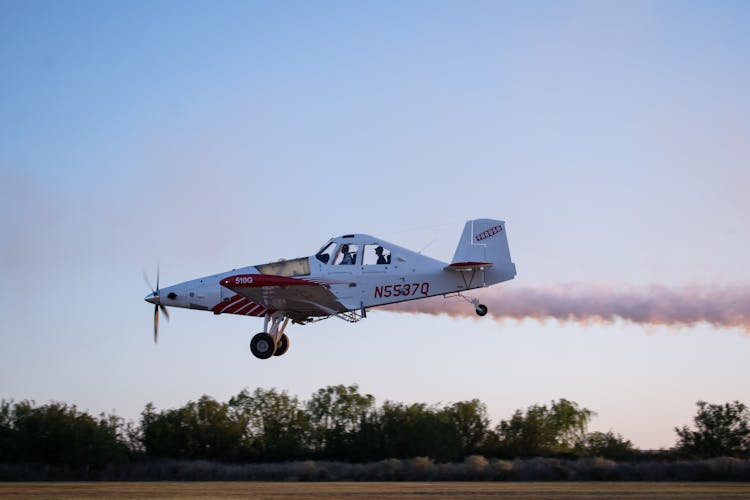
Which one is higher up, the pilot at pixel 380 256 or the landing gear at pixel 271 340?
the pilot at pixel 380 256

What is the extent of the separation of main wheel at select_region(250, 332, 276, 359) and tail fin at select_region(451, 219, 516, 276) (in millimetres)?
6443

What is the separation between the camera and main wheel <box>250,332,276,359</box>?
105 feet

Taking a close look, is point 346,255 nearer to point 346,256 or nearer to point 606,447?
point 346,256

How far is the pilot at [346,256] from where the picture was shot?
31.2 meters

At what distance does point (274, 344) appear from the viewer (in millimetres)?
32062

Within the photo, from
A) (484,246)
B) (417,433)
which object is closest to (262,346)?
(484,246)

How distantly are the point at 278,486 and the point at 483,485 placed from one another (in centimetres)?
A: 694

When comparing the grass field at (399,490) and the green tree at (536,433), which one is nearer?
the grass field at (399,490)

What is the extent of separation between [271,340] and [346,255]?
3728 mm

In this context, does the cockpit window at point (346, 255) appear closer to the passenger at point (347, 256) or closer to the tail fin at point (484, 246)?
the passenger at point (347, 256)

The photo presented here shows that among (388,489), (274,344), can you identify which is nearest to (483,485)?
(388,489)

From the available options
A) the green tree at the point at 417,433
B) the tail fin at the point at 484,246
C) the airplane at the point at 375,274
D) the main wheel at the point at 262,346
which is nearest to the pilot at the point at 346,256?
the airplane at the point at 375,274

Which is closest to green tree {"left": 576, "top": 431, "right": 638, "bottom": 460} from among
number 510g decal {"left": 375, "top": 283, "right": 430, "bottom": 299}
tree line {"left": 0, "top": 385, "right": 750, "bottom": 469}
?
tree line {"left": 0, "top": 385, "right": 750, "bottom": 469}

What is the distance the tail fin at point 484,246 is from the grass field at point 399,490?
22.5 ft
